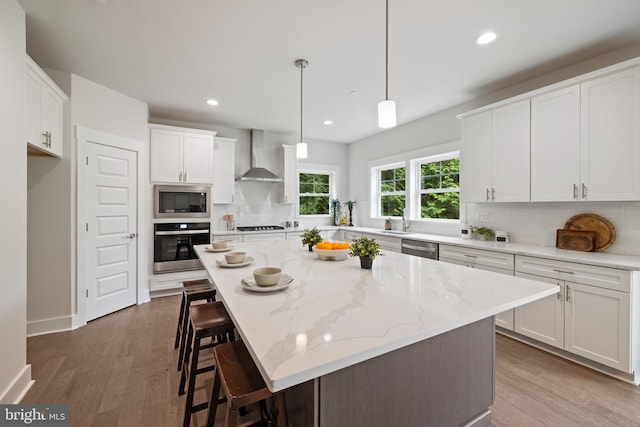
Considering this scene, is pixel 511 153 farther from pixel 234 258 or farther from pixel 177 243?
pixel 177 243

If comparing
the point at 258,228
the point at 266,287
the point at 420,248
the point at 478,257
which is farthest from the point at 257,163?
the point at 266,287

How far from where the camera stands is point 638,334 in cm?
213

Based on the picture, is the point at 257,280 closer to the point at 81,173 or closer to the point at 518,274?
the point at 518,274

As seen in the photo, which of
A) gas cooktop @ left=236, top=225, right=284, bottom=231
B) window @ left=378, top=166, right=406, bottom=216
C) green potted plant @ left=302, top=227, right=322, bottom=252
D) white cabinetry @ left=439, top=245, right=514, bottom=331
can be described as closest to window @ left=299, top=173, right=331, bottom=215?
gas cooktop @ left=236, top=225, right=284, bottom=231

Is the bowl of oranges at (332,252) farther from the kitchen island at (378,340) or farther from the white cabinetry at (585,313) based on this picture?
the white cabinetry at (585,313)

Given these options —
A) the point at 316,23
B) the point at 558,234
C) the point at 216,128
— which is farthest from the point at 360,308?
the point at 216,128

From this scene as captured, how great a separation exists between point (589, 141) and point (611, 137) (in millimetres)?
137

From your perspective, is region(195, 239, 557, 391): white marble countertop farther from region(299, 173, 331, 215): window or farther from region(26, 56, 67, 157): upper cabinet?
region(299, 173, 331, 215): window

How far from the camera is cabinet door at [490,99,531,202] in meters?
2.93

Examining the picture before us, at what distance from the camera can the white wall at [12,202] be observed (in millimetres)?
1797

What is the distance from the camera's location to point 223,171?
4.76 m

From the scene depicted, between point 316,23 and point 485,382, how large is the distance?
2.59 meters

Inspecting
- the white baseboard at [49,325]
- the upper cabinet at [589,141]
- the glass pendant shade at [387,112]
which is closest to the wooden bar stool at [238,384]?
the glass pendant shade at [387,112]

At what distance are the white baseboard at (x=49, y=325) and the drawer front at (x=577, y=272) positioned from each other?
461cm
